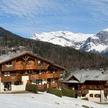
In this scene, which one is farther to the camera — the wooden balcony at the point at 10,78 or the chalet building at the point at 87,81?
the chalet building at the point at 87,81

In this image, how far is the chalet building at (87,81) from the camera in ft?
363

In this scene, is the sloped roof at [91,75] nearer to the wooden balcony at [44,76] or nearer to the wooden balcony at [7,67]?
the wooden balcony at [44,76]

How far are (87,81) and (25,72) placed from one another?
3072 cm

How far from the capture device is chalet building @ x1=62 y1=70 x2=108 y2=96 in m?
111

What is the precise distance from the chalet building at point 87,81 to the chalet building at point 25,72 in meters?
20.1

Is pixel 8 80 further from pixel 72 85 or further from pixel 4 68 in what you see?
pixel 72 85

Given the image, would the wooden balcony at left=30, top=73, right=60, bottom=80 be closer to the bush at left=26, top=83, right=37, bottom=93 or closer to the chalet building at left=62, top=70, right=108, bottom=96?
the bush at left=26, top=83, right=37, bottom=93

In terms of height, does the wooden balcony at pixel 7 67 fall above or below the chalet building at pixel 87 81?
above

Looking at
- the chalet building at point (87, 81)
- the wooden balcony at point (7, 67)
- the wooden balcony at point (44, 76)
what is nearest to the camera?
the wooden balcony at point (7, 67)

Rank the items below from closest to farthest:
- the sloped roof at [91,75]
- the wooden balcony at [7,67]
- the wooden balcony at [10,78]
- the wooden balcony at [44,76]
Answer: the wooden balcony at [10,78] < the wooden balcony at [7,67] < the wooden balcony at [44,76] < the sloped roof at [91,75]

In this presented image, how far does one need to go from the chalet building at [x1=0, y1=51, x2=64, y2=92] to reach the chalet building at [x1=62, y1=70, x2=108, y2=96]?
20.1 m

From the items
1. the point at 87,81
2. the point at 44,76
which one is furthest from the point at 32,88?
the point at 87,81

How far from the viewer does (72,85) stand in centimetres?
11594

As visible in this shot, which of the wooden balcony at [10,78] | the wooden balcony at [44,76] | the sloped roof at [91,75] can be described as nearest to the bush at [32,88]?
the wooden balcony at [10,78]
